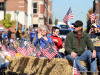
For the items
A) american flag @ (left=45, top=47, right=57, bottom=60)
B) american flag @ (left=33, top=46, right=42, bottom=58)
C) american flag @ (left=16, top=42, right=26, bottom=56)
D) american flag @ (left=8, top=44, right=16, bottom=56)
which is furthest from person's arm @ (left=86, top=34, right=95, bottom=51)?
american flag @ (left=8, top=44, right=16, bottom=56)

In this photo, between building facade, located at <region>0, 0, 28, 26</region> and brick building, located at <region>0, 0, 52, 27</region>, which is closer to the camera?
building facade, located at <region>0, 0, 28, 26</region>

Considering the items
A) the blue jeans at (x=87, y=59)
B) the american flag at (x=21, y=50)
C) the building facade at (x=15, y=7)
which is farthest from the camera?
the building facade at (x=15, y=7)

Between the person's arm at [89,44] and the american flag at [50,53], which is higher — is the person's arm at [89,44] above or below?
above

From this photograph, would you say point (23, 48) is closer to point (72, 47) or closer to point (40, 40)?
point (40, 40)

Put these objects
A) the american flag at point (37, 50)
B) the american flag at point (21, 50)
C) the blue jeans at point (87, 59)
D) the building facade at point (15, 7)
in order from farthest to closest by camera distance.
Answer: the building facade at point (15, 7) < the american flag at point (21, 50) < the american flag at point (37, 50) < the blue jeans at point (87, 59)

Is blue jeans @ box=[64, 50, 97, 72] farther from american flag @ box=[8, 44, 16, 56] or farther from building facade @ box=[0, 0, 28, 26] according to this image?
building facade @ box=[0, 0, 28, 26]

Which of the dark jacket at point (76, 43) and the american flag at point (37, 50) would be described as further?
the american flag at point (37, 50)

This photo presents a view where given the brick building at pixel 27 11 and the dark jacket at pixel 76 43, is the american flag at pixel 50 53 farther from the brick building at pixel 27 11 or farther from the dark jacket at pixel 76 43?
the brick building at pixel 27 11

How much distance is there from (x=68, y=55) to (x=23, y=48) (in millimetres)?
1974

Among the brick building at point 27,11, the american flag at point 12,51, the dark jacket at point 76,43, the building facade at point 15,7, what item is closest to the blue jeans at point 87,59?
the dark jacket at point 76,43

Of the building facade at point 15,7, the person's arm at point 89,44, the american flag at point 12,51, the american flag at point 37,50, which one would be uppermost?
the building facade at point 15,7

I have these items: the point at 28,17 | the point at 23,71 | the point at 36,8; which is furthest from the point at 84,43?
the point at 36,8

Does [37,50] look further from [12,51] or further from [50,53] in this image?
[12,51]

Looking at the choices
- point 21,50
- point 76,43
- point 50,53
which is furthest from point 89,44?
point 21,50
